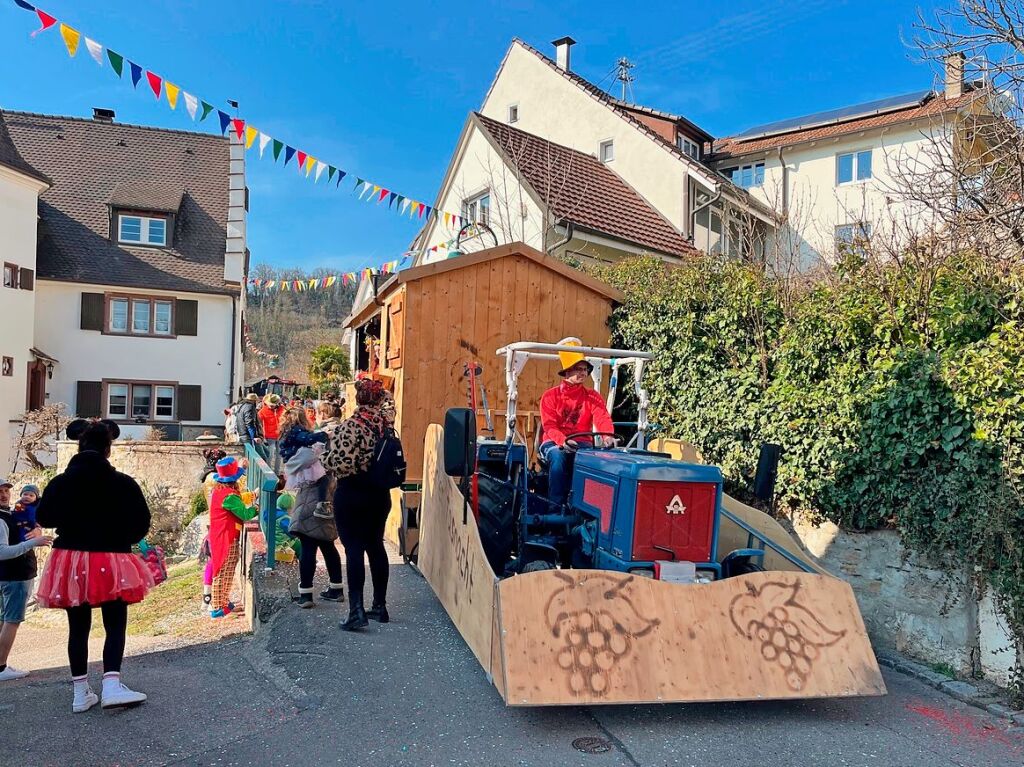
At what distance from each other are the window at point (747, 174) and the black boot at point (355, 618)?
1988 centimetres

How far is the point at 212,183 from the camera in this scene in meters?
26.1

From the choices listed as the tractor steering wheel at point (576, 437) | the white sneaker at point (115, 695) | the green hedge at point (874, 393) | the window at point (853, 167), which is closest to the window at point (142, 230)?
the window at point (853, 167)

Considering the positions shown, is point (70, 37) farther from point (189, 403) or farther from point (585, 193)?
point (189, 403)

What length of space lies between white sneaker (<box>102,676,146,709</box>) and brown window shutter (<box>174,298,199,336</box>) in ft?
66.8

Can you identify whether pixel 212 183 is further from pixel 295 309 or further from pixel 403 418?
pixel 295 309

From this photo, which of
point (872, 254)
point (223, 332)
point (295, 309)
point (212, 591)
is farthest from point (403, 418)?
point (295, 309)

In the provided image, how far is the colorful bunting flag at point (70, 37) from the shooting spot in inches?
387

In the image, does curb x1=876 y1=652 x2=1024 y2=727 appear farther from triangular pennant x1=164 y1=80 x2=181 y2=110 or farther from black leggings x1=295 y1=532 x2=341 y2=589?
triangular pennant x1=164 y1=80 x2=181 y2=110

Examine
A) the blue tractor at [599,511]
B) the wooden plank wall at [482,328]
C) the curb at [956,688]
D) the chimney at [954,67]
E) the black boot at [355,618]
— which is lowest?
the curb at [956,688]

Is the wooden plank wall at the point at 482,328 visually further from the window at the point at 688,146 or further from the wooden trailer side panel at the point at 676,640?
the window at the point at 688,146

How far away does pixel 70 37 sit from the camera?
991cm

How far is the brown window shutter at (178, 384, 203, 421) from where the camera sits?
22734 millimetres

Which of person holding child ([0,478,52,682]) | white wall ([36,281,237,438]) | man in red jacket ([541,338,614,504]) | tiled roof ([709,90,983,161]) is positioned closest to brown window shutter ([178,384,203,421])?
white wall ([36,281,237,438])

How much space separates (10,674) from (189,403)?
1860 centimetres
